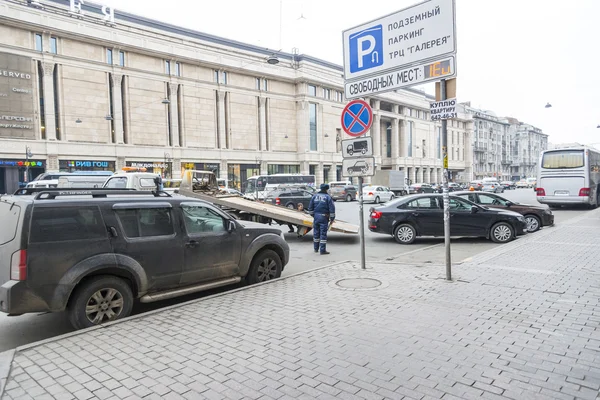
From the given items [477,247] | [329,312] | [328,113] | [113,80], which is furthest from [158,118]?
[329,312]

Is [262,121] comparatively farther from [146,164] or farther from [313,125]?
[146,164]

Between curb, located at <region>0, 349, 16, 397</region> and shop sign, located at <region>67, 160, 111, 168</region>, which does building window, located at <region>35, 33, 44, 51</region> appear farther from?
curb, located at <region>0, 349, 16, 397</region>

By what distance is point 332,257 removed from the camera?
32.7 feet

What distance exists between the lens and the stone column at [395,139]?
259 ft

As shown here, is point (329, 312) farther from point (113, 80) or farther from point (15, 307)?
point (113, 80)

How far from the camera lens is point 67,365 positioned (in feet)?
12.6

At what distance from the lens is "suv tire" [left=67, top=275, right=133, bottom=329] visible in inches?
191

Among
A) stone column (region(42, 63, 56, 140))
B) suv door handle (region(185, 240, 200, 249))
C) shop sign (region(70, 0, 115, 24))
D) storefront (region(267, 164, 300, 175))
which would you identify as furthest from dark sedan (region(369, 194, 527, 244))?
storefront (region(267, 164, 300, 175))

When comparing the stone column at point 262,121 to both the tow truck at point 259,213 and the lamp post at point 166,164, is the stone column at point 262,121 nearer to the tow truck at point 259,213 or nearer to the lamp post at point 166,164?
the lamp post at point 166,164

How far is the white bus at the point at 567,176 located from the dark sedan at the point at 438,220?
445 inches

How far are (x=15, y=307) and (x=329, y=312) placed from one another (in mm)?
3611

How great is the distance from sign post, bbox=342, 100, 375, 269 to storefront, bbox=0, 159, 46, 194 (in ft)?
116

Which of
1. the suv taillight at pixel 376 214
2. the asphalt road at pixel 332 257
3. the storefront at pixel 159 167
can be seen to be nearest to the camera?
the asphalt road at pixel 332 257

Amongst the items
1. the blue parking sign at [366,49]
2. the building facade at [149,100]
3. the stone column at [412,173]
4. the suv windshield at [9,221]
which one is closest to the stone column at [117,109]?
the building facade at [149,100]
